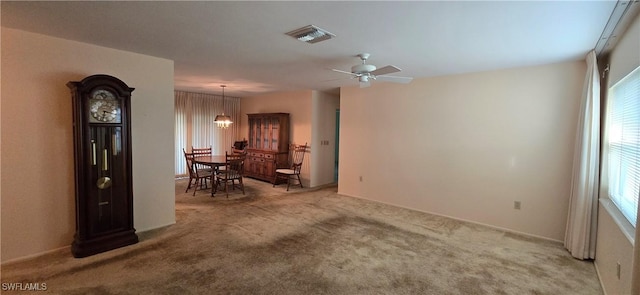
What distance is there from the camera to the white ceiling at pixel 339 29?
2.12m

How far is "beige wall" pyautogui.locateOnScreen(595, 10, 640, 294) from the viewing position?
2.02 metres

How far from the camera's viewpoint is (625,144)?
2.43m

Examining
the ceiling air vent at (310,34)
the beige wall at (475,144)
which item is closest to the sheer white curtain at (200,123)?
the beige wall at (475,144)

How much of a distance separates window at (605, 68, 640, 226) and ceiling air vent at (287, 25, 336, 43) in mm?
2394

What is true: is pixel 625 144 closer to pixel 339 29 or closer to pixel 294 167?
pixel 339 29

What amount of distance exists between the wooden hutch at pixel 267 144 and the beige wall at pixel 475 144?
189 cm

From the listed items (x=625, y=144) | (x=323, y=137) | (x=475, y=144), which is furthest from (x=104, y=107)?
(x=625, y=144)

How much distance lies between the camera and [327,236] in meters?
3.60

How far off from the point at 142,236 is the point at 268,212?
173 cm

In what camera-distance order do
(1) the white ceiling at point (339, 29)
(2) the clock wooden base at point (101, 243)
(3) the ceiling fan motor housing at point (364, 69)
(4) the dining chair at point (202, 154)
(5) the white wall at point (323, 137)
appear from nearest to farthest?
1. (1) the white ceiling at point (339, 29)
2. (2) the clock wooden base at point (101, 243)
3. (3) the ceiling fan motor housing at point (364, 69)
4. (4) the dining chair at point (202, 154)
5. (5) the white wall at point (323, 137)

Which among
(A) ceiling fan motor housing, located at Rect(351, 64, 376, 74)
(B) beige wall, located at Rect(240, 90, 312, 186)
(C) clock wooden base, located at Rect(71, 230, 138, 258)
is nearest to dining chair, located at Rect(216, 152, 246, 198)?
(B) beige wall, located at Rect(240, 90, 312, 186)

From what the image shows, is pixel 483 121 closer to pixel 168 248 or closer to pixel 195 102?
pixel 168 248

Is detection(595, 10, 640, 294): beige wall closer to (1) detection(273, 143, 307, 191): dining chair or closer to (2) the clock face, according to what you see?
(2) the clock face

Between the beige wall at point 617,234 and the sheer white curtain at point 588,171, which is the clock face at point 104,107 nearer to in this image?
the beige wall at point 617,234
